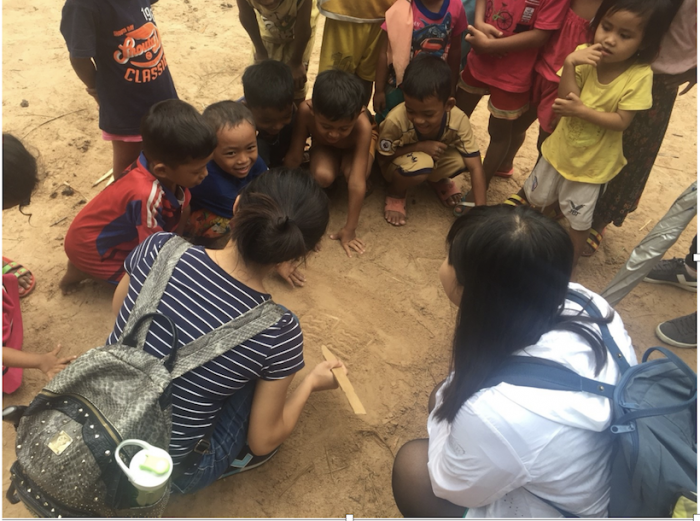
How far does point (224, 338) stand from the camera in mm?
1631

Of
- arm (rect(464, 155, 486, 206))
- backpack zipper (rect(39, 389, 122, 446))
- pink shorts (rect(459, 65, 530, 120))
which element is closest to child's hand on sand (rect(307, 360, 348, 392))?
backpack zipper (rect(39, 389, 122, 446))

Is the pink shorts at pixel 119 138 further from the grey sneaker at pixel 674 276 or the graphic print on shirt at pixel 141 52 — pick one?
the grey sneaker at pixel 674 276

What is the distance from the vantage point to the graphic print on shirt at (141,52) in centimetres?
270

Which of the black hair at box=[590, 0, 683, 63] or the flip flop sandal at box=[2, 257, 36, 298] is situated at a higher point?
the black hair at box=[590, 0, 683, 63]

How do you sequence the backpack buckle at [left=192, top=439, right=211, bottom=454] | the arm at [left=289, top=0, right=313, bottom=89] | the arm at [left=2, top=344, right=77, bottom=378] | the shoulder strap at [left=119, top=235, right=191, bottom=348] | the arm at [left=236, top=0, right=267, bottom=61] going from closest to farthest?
the shoulder strap at [left=119, top=235, right=191, bottom=348] → the backpack buckle at [left=192, top=439, right=211, bottom=454] → the arm at [left=2, top=344, right=77, bottom=378] → the arm at [left=289, top=0, right=313, bottom=89] → the arm at [left=236, top=0, right=267, bottom=61]

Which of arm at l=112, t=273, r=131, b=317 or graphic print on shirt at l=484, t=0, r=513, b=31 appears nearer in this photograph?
arm at l=112, t=273, r=131, b=317

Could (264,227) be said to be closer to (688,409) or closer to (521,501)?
(521,501)

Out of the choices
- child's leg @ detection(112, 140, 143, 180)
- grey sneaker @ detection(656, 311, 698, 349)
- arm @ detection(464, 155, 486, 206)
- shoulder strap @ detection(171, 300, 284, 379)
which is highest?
shoulder strap @ detection(171, 300, 284, 379)

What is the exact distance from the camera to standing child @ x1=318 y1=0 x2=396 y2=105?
3184 mm

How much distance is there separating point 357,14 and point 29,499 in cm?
305

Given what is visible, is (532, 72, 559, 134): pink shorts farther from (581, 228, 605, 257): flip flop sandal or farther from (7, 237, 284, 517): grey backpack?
(7, 237, 284, 517): grey backpack

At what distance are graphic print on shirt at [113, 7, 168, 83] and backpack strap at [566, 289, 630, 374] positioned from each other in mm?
2528

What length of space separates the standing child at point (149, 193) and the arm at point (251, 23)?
145cm

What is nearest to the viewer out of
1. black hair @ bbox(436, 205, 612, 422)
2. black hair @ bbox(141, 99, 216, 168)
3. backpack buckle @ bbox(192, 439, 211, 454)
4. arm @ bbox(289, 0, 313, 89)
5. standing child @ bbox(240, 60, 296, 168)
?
black hair @ bbox(436, 205, 612, 422)
